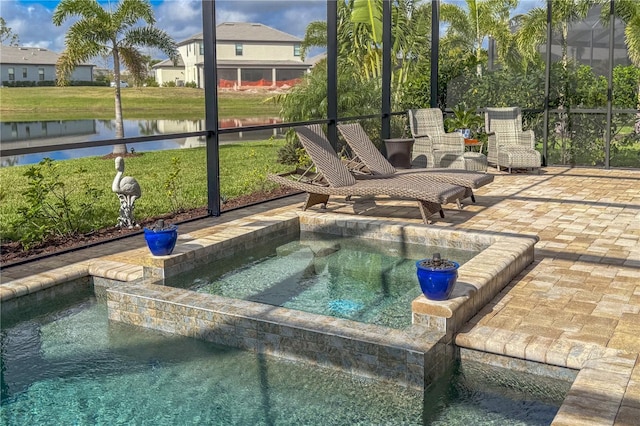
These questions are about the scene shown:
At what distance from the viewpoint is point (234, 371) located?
3941mm

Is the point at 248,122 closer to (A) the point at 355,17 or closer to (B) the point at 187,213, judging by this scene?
(A) the point at 355,17

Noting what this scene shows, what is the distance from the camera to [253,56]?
4719 cm

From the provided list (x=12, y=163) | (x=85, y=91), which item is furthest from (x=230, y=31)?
(x=12, y=163)

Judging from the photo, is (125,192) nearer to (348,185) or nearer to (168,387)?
(348,185)

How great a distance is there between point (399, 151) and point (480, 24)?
19472 mm

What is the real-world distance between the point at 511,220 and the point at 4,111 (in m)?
36.8

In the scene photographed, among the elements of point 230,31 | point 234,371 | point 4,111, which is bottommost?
point 234,371

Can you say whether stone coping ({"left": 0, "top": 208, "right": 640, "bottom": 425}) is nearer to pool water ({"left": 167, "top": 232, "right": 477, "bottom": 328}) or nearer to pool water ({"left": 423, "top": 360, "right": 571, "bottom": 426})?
pool water ({"left": 423, "top": 360, "right": 571, "bottom": 426})

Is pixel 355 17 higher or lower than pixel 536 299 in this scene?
higher

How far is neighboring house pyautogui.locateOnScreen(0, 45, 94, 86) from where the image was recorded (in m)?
36.3

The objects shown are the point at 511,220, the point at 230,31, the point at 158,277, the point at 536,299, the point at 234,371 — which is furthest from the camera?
the point at 230,31

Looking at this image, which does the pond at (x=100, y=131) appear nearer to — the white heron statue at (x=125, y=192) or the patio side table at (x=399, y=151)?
the patio side table at (x=399, y=151)

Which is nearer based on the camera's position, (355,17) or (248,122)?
(355,17)

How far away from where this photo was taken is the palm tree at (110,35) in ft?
77.3
